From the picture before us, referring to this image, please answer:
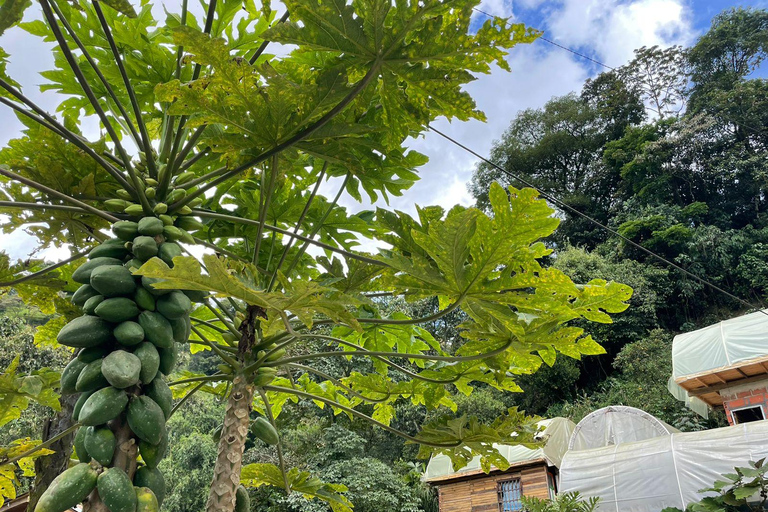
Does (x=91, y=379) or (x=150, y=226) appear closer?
(x=91, y=379)

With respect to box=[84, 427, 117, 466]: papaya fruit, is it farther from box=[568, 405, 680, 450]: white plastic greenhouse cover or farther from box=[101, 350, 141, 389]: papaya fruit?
box=[568, 405, 680, 450]: white plastic greenhouse cover

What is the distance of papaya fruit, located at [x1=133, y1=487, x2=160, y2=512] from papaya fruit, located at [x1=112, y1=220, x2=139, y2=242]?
53 cm

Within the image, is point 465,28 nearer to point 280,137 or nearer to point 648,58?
point 280,137

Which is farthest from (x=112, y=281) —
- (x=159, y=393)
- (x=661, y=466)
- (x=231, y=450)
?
(x=661, y=466)

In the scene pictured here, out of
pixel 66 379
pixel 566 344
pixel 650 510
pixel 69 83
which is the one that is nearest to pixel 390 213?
pixel 566 344

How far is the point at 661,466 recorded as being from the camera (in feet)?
27.0

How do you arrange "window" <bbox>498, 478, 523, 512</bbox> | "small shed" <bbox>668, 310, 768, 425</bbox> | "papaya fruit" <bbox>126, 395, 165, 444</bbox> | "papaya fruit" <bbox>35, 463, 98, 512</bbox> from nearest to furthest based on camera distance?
"papaya fruit" <bbox>35, 463, 98, 512</bbox> → "papaya fruit" <bbox>126, 395, 165, 444</bbox> → "small shed" <bbox>668, 310, 768, 425</bbox> → "window" <bbox>498, 478, 523, 512</bbox>

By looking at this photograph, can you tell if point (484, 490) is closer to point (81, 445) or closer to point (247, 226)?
point (247, 226)

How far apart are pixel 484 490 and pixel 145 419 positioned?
1246 cm

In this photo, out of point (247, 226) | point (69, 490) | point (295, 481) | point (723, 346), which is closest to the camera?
point (69, 490)

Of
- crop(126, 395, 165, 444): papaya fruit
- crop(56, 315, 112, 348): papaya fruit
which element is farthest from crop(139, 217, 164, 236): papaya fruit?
crop(126, 395, 165, 444): papaya fruit

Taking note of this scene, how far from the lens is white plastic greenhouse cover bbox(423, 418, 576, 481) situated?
36.2ft

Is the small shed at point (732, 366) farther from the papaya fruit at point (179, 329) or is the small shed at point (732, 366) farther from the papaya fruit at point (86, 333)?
the papaya fruit at point (86, 333)

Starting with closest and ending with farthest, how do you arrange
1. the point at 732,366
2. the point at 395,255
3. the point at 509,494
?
1. the point at 395,255
2. the point at 732,366
3. the point at 509,494
